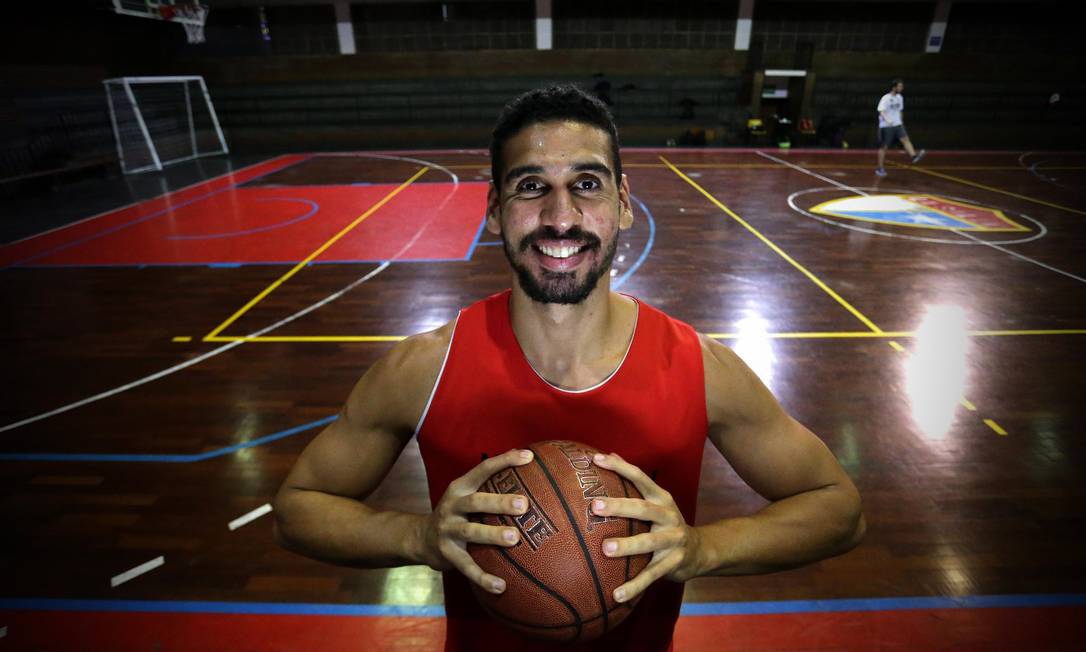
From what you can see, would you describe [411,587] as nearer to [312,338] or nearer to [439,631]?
[439,631]

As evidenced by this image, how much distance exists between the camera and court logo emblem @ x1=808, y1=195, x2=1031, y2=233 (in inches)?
328

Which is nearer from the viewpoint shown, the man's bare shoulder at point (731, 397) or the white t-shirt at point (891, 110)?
the man's bare shoulder at point (731, 397)

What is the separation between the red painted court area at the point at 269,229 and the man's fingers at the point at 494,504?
6297 millimetres

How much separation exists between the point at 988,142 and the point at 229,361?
20851mm

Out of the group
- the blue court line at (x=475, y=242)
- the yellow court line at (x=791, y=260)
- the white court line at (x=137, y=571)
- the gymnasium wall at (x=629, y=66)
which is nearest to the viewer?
the white court line at (x=137, y=571)

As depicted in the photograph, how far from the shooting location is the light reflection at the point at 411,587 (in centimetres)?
252

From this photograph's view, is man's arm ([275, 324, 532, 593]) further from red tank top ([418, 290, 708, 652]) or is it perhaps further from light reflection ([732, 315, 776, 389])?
light reflection ([732, 315, 776, 389])

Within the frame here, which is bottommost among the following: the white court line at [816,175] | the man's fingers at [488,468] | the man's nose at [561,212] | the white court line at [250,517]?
the white court line at [250,517]

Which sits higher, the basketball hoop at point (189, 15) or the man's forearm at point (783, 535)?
the basketball hoop at point (189, 15)

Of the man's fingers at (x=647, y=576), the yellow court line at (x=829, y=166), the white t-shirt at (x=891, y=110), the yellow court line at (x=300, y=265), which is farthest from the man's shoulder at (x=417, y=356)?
the white t-shirt at (x=891, y=110)

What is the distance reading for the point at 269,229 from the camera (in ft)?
27.6

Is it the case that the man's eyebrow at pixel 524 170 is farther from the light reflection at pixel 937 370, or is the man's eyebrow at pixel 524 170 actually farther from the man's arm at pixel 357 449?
the light reflection at pixel 937 370

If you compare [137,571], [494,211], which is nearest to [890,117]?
[494,211]

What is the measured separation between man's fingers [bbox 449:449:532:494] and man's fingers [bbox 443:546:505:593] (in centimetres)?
11
